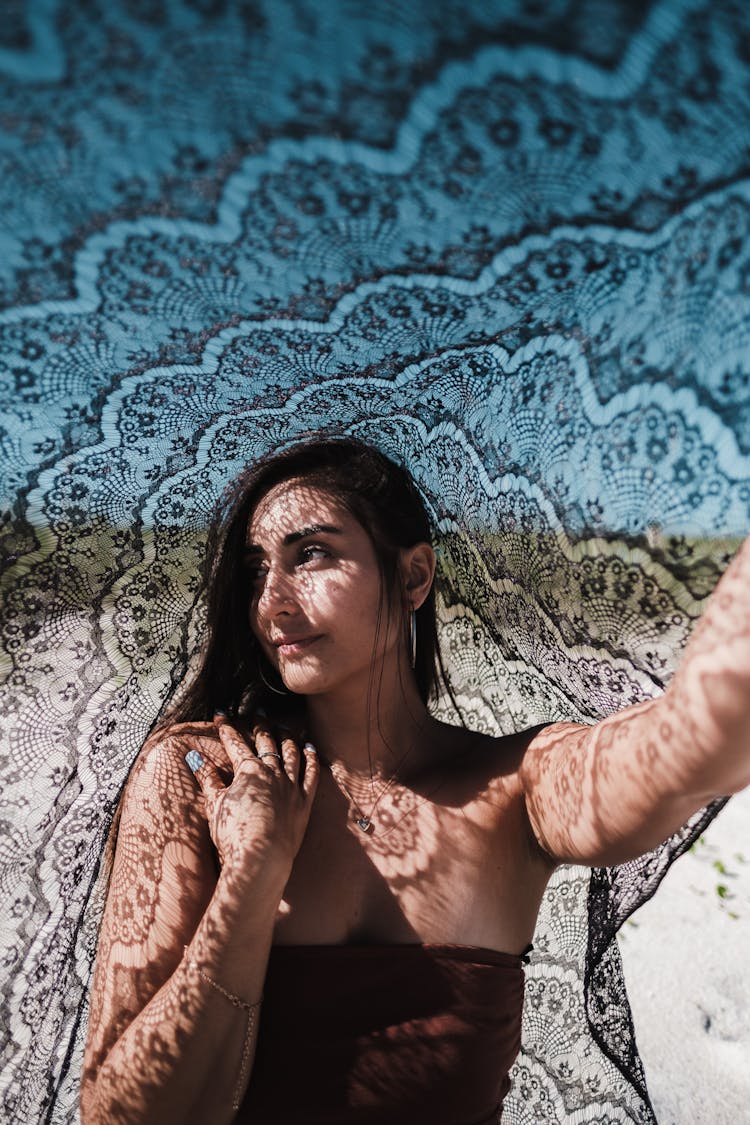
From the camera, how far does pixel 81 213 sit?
125cm

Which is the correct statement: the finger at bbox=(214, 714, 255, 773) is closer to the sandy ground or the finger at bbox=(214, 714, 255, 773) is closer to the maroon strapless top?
the maroon strapless top

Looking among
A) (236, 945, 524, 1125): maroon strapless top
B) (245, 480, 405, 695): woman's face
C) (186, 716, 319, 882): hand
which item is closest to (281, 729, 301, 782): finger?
(186, 716, 319, 882): hand

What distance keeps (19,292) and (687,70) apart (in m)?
1.06

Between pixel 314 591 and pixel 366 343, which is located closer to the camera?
pixel 366 343

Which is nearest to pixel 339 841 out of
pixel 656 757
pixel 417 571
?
pixel 417 571

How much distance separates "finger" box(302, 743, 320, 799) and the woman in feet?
0.05

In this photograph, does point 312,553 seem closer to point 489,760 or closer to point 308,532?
point 308,532

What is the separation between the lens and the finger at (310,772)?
6.83 feet

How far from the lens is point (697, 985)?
154 inches

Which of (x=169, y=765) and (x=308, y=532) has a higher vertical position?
(x=308, y=532)

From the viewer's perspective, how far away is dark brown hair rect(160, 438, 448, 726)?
231cm

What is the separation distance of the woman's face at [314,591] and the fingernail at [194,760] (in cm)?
29

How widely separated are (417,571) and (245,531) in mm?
506

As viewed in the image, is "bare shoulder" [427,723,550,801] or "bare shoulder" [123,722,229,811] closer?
"bare shoulder" [123,722,229,811]
